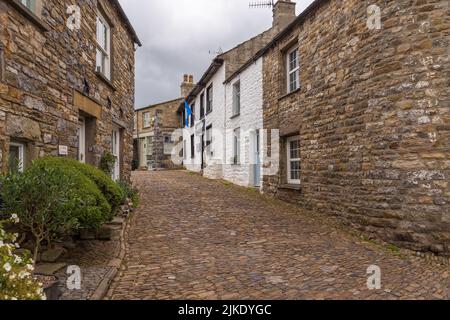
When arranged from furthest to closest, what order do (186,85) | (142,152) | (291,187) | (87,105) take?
(142,152)
(186,85)
(291,187)
(87,105)

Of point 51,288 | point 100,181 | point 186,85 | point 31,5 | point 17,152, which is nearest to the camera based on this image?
point 51,288

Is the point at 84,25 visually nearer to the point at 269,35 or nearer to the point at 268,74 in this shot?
the point at 268,74

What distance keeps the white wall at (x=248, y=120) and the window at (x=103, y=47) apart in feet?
17.4

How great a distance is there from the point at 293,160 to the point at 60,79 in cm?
654

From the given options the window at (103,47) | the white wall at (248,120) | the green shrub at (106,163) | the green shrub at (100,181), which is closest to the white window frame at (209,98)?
the white wall at (248,120)

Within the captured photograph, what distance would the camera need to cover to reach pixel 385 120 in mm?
6195

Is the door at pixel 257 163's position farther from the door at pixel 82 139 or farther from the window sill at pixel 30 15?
the window sill at pixel 30 15

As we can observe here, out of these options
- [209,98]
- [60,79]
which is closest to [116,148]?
[60,79]

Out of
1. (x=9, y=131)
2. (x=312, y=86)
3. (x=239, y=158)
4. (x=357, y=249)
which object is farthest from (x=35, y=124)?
(x=239, y=158)

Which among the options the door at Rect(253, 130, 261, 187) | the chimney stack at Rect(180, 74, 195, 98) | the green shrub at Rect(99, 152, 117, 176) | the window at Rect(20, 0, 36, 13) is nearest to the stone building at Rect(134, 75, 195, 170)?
the chimney stack at Rect(180, 74, 195, 98)

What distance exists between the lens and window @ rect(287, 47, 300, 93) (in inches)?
396

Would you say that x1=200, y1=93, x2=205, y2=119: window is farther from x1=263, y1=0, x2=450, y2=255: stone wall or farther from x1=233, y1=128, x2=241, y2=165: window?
x1=263, y1=0, x2=450, y2=255: stone wall

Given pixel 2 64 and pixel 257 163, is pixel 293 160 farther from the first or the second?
pixel 2 64

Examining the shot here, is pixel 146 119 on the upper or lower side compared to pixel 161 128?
upper
